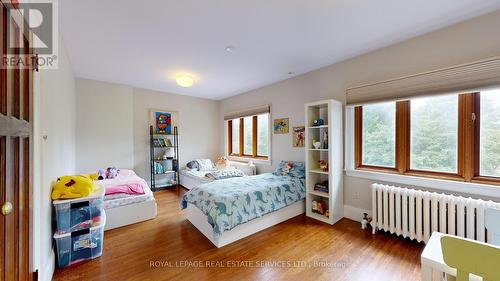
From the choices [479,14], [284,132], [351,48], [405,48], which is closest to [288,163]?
[284,132]

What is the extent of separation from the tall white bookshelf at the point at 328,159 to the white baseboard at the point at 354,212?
64 mm

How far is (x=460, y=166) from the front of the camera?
2.11m

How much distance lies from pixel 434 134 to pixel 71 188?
161 inches

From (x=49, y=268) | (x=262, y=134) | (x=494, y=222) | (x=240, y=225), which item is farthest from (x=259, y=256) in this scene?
(x=262, y=134)

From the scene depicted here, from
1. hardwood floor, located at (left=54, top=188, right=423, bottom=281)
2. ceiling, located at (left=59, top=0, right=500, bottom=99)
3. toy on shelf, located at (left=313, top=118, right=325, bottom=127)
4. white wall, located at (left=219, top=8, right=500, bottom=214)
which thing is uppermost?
ceiling, located at (left=59, top=0, right=500, bottom=99)

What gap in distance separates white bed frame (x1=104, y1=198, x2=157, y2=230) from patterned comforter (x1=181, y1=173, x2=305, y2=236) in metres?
0.61

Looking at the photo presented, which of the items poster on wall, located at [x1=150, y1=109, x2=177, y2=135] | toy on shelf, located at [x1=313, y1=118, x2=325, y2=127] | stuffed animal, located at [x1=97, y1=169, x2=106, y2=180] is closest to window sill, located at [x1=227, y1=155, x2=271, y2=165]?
toy on shelf, located at [x1=313, y1=118, x2=325, y2=127]

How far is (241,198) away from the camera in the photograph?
245 cm

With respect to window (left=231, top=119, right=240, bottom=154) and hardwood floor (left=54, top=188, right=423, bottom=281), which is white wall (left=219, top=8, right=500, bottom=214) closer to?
hardwood floor (left=54, top=188, right=423, bottom=281)

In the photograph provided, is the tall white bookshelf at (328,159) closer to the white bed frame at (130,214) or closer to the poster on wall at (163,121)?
the white bed frame at (130,214)

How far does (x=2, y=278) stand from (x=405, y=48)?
3.78 meters

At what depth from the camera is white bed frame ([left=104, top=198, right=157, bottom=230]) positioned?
8.83 ft

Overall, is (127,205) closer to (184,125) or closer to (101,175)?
(101,175)

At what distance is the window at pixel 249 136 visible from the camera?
4.62 meters
